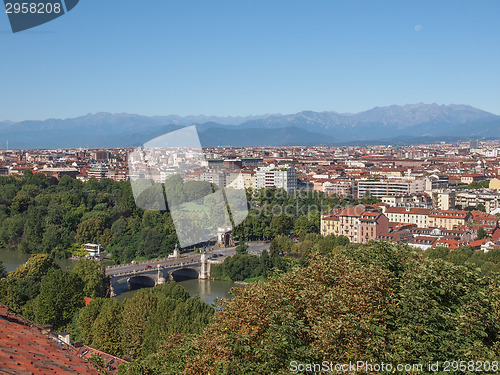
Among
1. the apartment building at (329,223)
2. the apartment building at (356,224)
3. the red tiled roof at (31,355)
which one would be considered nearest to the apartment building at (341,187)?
the apartment building at (329,223)

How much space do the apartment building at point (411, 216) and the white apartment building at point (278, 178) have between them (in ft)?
18.1

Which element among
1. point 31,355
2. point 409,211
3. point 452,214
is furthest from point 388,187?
point 31,355

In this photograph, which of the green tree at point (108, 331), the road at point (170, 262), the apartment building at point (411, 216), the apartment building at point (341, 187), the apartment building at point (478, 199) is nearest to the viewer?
the green tree at point (108, 331)

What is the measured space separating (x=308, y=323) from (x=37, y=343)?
1.43 meters

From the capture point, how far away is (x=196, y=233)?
888 centimetres

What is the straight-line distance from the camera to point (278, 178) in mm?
20625

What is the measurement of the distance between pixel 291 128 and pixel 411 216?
87.3 m

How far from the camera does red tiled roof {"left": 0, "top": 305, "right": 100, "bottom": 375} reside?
5.24 feet

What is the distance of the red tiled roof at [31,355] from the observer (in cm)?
160

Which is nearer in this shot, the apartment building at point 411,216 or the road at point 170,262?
the road at point 170,262

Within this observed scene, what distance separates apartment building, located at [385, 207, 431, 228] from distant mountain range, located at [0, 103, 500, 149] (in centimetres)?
1777

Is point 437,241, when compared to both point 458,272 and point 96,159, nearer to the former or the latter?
point 458,272

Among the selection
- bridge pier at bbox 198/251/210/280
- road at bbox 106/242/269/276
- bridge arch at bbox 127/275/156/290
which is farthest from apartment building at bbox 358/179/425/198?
bridge arch at bbox 127/275/156/290

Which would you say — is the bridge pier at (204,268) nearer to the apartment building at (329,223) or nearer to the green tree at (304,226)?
the green tree at (304,226)
